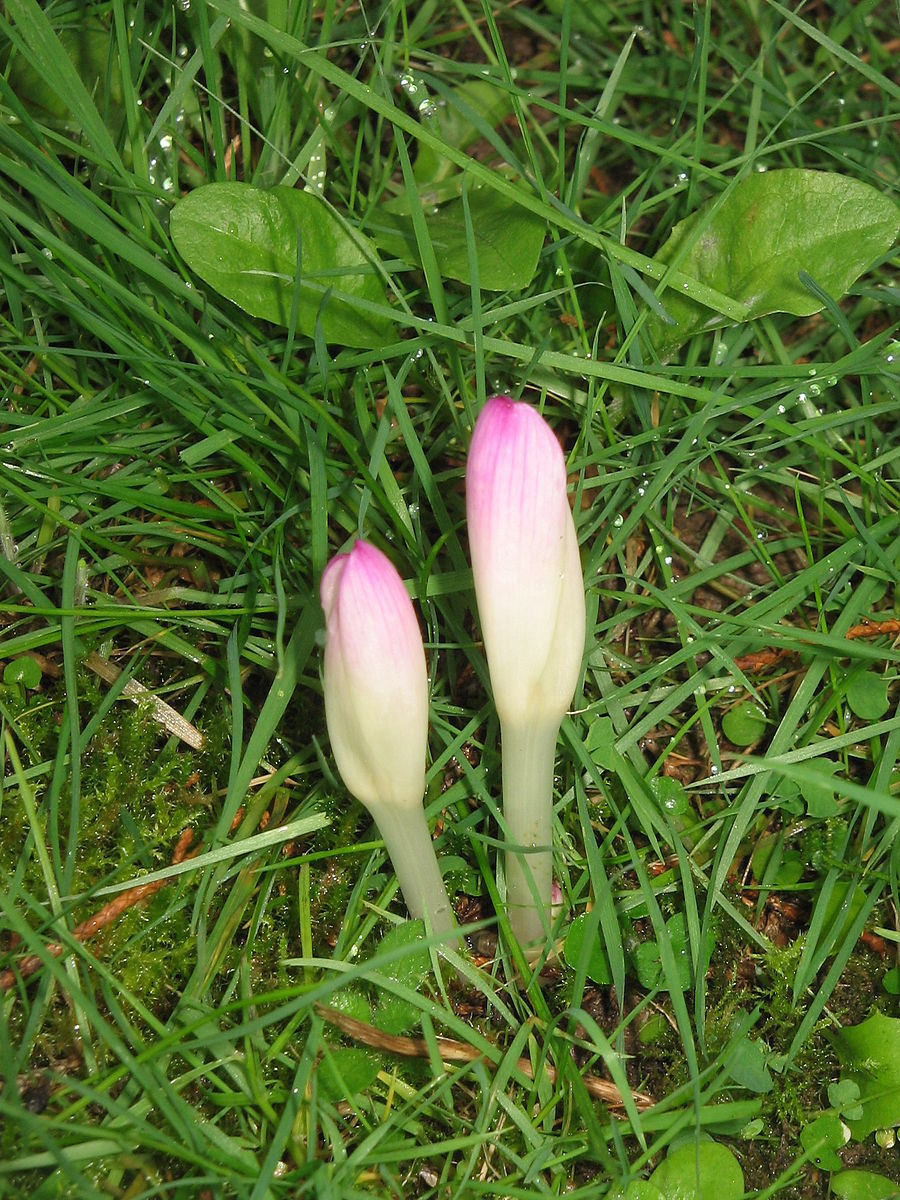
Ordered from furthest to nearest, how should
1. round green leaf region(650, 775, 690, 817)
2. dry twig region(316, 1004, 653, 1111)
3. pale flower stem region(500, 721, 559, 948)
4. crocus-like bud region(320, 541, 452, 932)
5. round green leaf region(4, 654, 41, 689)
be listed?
round green leaf region(4, 654, 41, 689) < round green leaf region(650, 775, 690, 817) < dry twig region(316, 1004, 653, 1111) < pale flower stem region(500, 721, 559, 948) < crocus-like bud region(320, 541, 452, 932)

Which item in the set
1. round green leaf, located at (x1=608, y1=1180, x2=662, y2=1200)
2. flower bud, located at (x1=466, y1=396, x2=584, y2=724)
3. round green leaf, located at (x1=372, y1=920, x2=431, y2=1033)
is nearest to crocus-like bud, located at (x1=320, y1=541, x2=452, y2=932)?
flower bud, located at (x1=466, y1=396, x2=584, y2=724)

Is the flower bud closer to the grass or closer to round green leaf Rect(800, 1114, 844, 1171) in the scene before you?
the grass

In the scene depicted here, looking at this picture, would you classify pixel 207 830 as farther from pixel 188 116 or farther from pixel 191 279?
pixel 188 116

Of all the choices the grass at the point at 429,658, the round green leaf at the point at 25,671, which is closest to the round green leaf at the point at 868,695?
the grass at the point at 429,658

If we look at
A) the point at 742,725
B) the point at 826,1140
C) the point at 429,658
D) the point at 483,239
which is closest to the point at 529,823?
the point at 429,658

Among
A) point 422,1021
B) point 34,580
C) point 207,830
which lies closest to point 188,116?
point 34,580

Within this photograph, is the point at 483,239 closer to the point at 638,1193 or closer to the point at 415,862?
the point at 415,862
